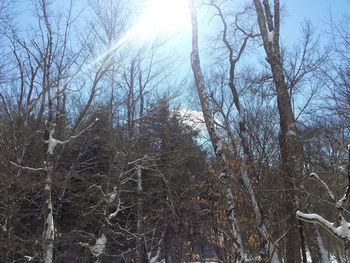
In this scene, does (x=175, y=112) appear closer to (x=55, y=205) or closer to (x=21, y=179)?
(x=55, y=205)

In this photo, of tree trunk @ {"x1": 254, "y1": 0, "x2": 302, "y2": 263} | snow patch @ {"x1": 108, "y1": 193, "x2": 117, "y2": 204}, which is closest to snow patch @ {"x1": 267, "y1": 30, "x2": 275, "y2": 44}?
tree trunk @ {"x1": 254, "y1": 0, "x2": 302, "y2": 263}

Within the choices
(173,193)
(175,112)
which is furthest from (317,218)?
(175,112)

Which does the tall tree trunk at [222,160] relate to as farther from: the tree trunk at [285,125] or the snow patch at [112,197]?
the snow patch at [112,197]

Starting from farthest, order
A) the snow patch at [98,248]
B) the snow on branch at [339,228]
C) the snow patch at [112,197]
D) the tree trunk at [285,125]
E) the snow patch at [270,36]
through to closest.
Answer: the snow patch at [112,197]
the snow patch at [98,248]
the snow patch at [270,36]
the tree trunk at [285,125]
the snow on branch at [339,228]

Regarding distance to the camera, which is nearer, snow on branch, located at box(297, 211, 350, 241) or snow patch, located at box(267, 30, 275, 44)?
snow on branch, located at box(297, 211, 350, 241)

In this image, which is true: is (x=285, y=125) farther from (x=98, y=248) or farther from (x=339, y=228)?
(x=98, y=248)

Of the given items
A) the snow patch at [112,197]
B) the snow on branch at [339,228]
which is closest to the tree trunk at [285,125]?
the snow on branch at [339,228]

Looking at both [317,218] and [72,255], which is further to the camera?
[72,255]

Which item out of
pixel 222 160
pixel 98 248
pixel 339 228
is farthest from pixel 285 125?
pixel 98 248

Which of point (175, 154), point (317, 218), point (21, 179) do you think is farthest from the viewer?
point (175, 154)

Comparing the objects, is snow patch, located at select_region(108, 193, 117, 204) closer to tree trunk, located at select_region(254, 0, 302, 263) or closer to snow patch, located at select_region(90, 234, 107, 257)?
snow patch, located at select_region(90, 234, 107, 257)

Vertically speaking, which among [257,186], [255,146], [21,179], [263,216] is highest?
[255,146]

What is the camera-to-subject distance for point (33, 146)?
1788cm

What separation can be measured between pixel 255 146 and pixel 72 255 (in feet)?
42.2
